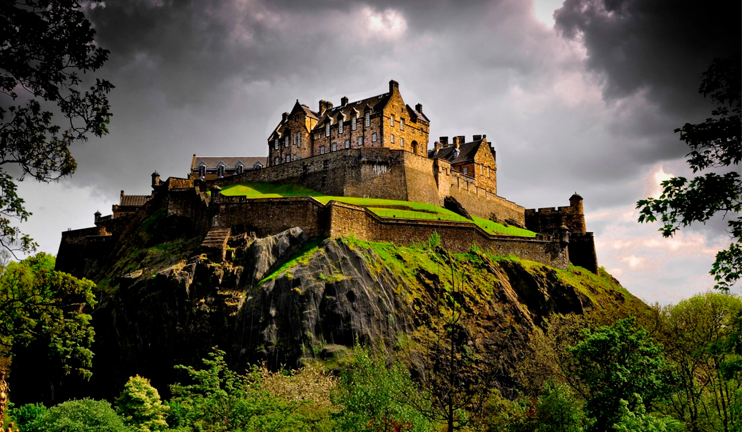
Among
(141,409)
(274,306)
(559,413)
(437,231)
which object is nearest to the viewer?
(559,413)

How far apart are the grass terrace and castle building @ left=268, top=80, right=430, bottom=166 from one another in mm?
9949

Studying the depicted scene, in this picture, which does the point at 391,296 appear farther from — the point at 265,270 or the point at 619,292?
the point at 619,292

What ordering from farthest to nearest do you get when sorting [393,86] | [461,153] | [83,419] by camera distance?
[461,153]
[393,86]
[83,419]

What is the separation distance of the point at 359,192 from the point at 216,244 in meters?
18.9

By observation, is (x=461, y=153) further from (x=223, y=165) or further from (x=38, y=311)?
(x=38, y=311)

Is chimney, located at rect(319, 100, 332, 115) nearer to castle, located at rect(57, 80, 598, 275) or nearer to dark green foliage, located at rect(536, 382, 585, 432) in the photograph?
castle, located at rect(57, 80, 598, 275)

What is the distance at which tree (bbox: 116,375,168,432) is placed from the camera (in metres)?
37.3

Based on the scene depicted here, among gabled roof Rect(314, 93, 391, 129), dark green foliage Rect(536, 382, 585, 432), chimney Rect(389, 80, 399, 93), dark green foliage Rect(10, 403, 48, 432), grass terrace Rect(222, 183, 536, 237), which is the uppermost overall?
chimney Rect(389, 80, 399, 93)

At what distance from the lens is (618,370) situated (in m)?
29.8

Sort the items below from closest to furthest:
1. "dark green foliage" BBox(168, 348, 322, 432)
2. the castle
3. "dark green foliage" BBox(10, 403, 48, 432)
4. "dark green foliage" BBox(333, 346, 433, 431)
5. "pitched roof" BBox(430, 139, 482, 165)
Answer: "dark green foliage" BBox(333, 346, 433, 431)
"dark green foliage" BBox(168, 348, 322, 432)
"dark green foliage" BBox(10, 403, 48, 432)
the castle
"pitched roof" BBox(430, 139, 482, 165)

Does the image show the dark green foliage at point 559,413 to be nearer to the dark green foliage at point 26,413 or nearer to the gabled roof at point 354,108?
the dark green foliage at point 26,413

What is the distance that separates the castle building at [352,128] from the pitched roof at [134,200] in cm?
1568

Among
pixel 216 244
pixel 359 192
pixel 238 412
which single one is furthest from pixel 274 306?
pixel 359 192

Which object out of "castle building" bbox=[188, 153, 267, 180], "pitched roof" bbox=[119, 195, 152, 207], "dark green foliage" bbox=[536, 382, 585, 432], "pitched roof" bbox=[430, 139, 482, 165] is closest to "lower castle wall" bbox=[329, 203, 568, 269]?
"pitched roof" bbox=[430, 139, 482, 165]
